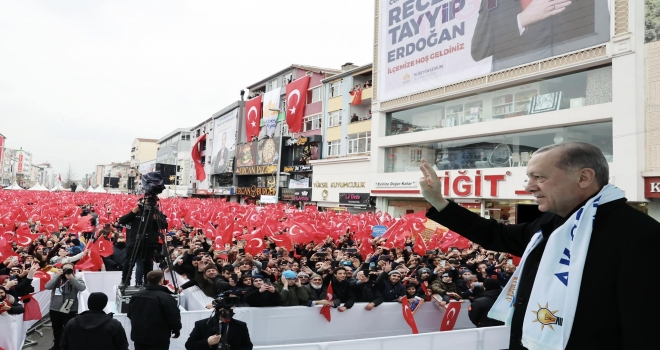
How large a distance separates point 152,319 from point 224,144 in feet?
201

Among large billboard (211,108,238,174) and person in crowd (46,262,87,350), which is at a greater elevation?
large billboard (211,108,238,174)

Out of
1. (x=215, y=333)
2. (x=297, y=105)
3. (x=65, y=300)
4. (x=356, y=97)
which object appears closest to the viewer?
(x=215, y=333)

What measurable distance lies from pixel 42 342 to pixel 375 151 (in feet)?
91.8

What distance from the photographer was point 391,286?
30.7ft

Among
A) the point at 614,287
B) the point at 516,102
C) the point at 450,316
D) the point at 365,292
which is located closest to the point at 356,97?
the point at 516,102

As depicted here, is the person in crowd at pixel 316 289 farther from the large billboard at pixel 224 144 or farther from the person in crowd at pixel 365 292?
the large billboard at pixel 224 144

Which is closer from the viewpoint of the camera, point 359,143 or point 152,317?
point 152,317

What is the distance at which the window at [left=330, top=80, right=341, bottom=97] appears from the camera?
4256 cm

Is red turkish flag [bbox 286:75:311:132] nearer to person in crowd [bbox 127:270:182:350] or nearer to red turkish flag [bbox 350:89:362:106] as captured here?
red turkish flag [bbox 350:89:362:106]

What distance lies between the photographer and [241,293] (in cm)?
770

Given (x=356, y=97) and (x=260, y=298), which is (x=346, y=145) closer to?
(x=356, y=97)

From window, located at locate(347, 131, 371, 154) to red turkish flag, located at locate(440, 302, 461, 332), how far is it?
28.2 m

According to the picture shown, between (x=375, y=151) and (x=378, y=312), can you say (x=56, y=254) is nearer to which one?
(x=378, y=312)

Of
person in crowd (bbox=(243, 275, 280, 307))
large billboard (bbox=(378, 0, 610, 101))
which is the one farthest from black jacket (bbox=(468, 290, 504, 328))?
large billboard (bbox=(378, 0, 610, 101))
